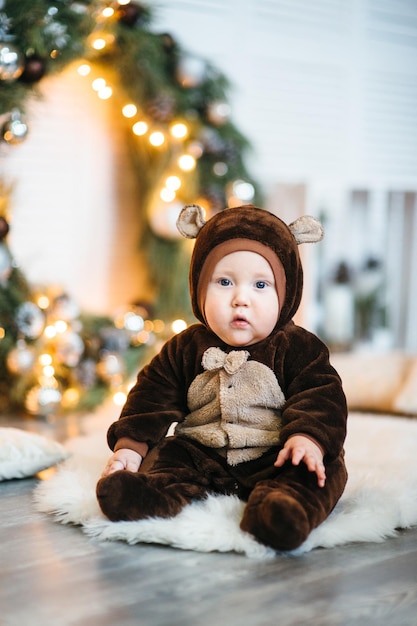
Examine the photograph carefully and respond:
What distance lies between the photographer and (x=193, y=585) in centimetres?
98

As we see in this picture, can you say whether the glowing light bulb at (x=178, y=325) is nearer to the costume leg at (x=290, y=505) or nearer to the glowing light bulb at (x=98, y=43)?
the glowing light bulb at (x=98, y=43)

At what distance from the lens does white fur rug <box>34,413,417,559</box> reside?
43.4 inches

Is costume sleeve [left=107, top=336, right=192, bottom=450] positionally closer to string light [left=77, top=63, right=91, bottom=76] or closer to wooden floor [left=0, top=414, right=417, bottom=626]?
wooden floor [left=0, top=414, right=417, bottom=626]

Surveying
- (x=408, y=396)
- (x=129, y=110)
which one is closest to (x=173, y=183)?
(x=129, y=110)

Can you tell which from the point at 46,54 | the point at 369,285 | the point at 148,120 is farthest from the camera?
the point at 369,285

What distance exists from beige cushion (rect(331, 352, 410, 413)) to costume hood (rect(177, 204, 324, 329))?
3.44ft

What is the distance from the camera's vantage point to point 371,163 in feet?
10.7

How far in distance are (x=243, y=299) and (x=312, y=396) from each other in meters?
0.19

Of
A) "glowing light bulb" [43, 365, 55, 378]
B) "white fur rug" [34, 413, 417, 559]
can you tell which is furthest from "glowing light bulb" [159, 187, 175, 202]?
"white fur rug" [34, 413, 417, 559]

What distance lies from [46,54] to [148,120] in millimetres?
513

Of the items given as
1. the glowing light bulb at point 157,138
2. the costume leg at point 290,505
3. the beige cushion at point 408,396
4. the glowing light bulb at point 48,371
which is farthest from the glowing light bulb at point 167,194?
the costume leg at point 290,505

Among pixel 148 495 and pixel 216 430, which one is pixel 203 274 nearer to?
pixel 216 430

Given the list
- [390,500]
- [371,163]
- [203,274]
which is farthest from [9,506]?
[371,163]

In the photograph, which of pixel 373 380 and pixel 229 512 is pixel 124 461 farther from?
pixel 373 380
